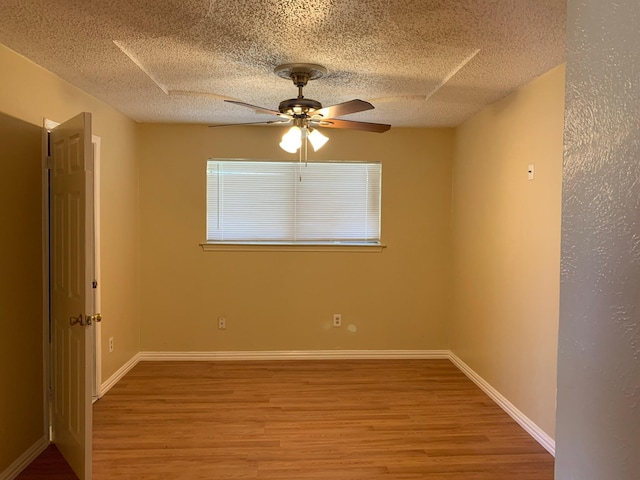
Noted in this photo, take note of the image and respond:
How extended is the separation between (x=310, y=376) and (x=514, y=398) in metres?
1.71

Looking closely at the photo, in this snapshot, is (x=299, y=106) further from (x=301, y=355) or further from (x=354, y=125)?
(x=301, y=355)

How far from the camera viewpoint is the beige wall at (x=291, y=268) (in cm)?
446

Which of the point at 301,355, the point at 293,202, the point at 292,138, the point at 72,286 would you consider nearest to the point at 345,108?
the point at 292,138

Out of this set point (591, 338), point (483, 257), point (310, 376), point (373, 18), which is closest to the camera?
point (591, 338)

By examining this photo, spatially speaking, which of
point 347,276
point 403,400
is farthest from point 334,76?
point 403,400

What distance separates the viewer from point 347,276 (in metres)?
4.60

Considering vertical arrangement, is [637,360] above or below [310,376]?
above

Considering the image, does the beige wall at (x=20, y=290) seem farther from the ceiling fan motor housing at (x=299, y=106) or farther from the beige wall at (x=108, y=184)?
the ceiling fan motor housing at (x=299, y=106)

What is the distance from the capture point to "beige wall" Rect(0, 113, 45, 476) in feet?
7.88

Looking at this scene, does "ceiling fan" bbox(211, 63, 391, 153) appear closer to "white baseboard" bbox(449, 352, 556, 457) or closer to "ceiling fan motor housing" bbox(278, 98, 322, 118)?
"ceiling fan motor housing" bbox(278, 98, 322, 118)

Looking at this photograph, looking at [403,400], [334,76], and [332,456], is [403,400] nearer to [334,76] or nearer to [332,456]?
[332,456]

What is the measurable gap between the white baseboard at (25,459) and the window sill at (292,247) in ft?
7.12

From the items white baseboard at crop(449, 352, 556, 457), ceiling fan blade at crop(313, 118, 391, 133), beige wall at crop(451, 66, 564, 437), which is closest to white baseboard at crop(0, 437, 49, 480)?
ceiling fan blade at crop(313, 118, 391, 133)

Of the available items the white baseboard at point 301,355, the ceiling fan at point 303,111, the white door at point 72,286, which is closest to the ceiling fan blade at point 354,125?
the ceiling fan at point 303,111
